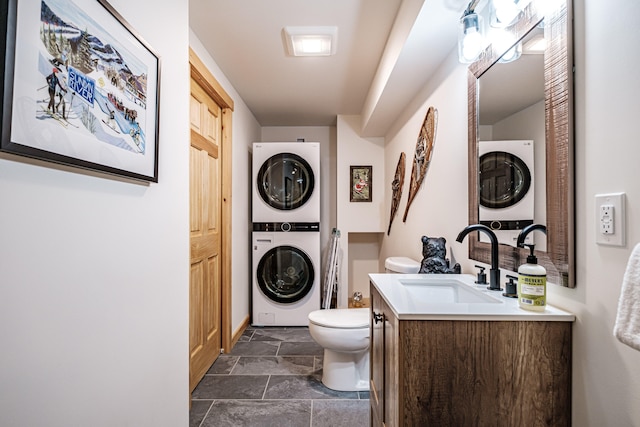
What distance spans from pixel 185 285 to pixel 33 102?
0.99 metres

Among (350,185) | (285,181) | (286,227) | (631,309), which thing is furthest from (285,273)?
(631,309)

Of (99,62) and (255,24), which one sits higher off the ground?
(255,24)

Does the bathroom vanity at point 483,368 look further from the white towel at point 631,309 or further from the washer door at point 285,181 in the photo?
the washer door at point 285,181

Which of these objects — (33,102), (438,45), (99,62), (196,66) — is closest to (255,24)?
(196,66)

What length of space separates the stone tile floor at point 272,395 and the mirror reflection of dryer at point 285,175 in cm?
137

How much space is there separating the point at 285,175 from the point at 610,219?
115 inches

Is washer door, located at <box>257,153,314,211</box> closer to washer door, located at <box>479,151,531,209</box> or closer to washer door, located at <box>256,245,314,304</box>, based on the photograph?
washer door, located at <box>256,245,314,304</box>

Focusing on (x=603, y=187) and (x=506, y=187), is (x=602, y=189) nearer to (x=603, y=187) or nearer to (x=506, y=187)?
(x=603, y=187)

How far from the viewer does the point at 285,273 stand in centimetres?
342

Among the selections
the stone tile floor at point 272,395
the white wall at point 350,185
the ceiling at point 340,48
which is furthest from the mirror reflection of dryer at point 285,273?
the ceiling at point 340,48

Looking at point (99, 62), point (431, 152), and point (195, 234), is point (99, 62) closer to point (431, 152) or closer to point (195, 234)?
point (195, 234)

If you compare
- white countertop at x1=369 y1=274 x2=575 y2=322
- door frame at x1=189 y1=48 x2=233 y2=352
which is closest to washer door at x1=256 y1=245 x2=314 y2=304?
door frame at x1=189 y1=48 x2=233 y2=352

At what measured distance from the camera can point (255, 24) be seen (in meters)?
1.94

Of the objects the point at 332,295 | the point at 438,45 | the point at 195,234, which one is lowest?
the point at 332,295
